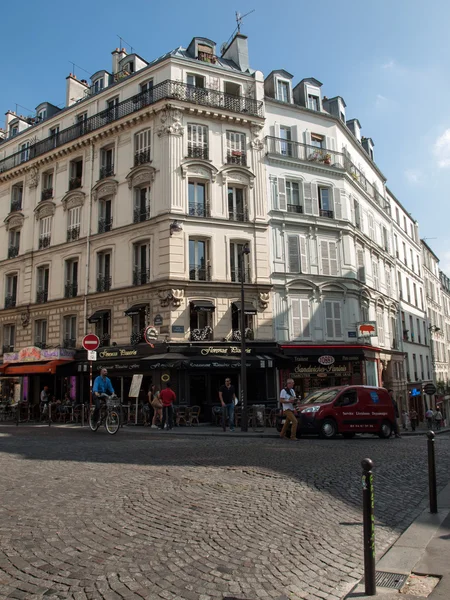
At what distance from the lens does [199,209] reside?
24484 mm

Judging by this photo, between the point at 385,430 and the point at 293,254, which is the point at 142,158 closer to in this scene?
the point at 293,254

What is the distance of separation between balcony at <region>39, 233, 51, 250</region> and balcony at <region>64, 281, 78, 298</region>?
10.2ft

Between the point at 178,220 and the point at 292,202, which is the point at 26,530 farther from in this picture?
the point at 292,202

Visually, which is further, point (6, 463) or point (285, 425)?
point (285, 425)

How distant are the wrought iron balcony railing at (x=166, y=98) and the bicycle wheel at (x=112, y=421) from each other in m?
16.6

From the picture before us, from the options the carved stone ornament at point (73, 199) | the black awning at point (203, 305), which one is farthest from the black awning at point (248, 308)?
the carved stone ornament at point (73, 199)

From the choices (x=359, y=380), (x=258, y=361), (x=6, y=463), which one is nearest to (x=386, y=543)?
(x=6, y=463)

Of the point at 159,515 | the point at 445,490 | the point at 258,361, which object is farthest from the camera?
the point at 258,361

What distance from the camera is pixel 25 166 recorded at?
101 feet

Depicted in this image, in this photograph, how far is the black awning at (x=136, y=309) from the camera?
23.6 m

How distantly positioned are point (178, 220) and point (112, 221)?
4413 millimetres

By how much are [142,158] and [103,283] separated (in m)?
6.61

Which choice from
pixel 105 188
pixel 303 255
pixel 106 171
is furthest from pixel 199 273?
pixel 106 171

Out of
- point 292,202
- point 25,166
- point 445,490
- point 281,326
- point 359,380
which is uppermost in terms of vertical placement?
point 25,166
